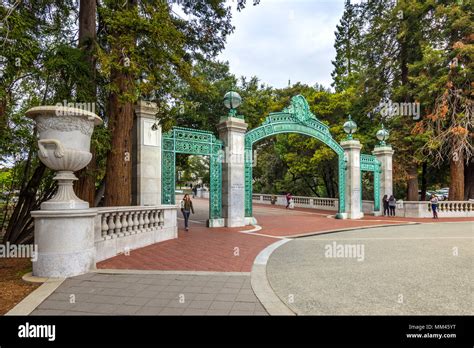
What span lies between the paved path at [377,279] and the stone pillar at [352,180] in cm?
895

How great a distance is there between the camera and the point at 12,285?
199 inches

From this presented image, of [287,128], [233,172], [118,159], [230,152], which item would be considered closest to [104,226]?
[118,159]

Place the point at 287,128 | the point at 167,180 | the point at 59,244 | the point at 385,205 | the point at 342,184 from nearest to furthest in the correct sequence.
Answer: the point at 59,244 < the point at 167,180 < the point at 287,128 < the point at 342,184 < the point at 385,205

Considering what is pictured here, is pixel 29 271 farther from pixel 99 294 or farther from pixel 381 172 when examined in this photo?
pixel 381 172

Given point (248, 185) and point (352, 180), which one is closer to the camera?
point (248, 185)

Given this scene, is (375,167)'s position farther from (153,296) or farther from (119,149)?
(153,296)

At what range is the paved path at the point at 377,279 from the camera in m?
4.16

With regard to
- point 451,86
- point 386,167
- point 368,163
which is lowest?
point 386,167

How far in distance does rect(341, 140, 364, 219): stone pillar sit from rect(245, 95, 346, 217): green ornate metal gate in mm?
376

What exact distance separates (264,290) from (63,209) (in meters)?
3.83

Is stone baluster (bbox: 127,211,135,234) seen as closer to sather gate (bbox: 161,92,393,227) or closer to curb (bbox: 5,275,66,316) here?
curb (bbox: 5,275,66,316)
